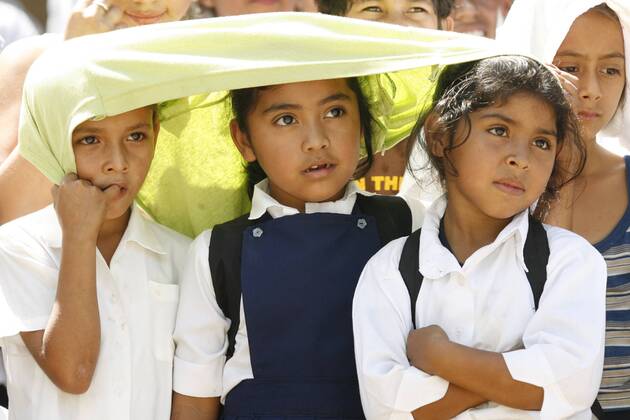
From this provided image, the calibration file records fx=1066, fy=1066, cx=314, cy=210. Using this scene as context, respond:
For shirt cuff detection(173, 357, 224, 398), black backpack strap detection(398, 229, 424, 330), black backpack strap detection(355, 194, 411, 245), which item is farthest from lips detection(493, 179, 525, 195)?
shirt cuff detection(173, 357, 224, 398)

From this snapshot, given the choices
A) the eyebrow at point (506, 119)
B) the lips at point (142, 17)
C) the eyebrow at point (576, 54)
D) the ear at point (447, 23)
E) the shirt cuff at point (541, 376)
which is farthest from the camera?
the ear at point (447, 23)

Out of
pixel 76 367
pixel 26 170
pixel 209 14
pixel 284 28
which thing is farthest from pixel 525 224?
pixel 209 14

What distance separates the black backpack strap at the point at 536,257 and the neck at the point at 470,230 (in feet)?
0.32

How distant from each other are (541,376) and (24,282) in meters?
1.30

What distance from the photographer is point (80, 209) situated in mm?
2658

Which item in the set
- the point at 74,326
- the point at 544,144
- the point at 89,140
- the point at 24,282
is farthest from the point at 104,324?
the point at 544,144

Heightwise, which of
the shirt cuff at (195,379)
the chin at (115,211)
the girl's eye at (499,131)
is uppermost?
the girl's eye at (499,131)

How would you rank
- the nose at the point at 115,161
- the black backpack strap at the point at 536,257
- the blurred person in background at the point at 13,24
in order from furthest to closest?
the blurred person in background at the point at 13,24 < the nose at the point at 115,161 < the black backpack strap at the point at 536,257

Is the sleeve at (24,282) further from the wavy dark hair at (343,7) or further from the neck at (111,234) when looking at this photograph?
the wavy dark hair at (343,7)

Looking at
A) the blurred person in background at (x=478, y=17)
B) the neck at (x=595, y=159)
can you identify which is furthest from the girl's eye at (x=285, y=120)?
the blurred person in background at (x=478, y=17)

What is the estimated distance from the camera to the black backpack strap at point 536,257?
8.06 feet

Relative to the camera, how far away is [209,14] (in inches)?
165

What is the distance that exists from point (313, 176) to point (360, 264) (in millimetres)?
260

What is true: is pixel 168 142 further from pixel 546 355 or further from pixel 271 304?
pixel 546 355
